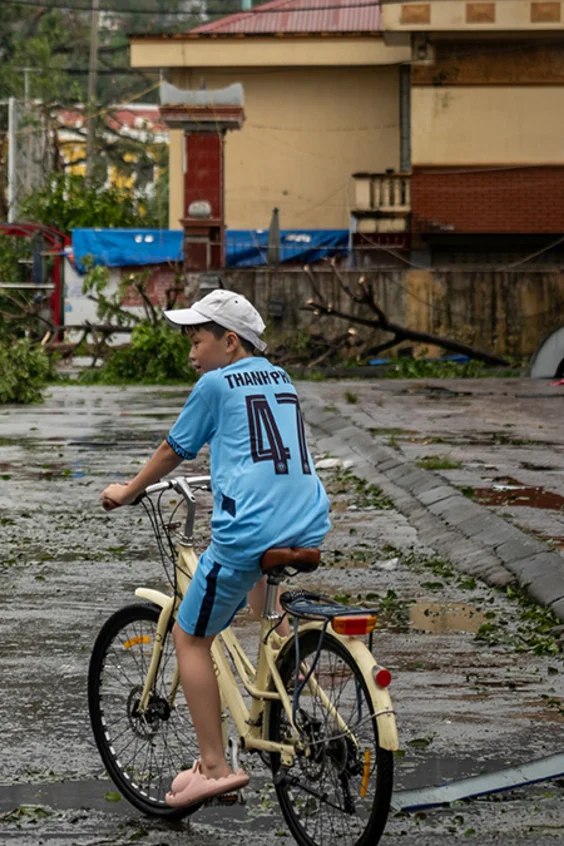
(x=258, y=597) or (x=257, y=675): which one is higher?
(x=258, y=597)

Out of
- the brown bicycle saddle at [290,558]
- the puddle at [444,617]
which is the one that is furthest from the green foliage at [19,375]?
the brown bicycle saddle at [290,558]

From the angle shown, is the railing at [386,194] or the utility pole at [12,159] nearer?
the railing at [386,194]

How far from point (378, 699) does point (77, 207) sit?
42408 mm

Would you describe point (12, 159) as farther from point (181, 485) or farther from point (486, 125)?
point (181, 485)

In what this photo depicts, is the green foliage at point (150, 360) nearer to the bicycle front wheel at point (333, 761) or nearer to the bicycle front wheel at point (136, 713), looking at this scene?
the bicycle front wheel at point (136, 713)

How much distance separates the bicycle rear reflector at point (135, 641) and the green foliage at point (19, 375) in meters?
18.7

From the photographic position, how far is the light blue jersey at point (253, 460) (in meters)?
4.78

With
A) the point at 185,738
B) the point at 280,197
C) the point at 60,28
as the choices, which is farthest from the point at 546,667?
the point at 60,28

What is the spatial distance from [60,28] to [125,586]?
6000 cm

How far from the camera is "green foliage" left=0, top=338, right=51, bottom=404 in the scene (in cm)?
2397

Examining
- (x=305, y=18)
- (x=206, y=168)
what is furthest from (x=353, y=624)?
(x=305, y=18)

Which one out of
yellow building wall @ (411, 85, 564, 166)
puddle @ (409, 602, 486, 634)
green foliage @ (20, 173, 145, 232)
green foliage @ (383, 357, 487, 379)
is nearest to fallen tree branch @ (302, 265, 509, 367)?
green foliage @ (383, 357, 487, 379)

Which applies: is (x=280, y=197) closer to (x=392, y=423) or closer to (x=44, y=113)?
(x=44, y=113)

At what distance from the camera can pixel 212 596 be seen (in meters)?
4.84
